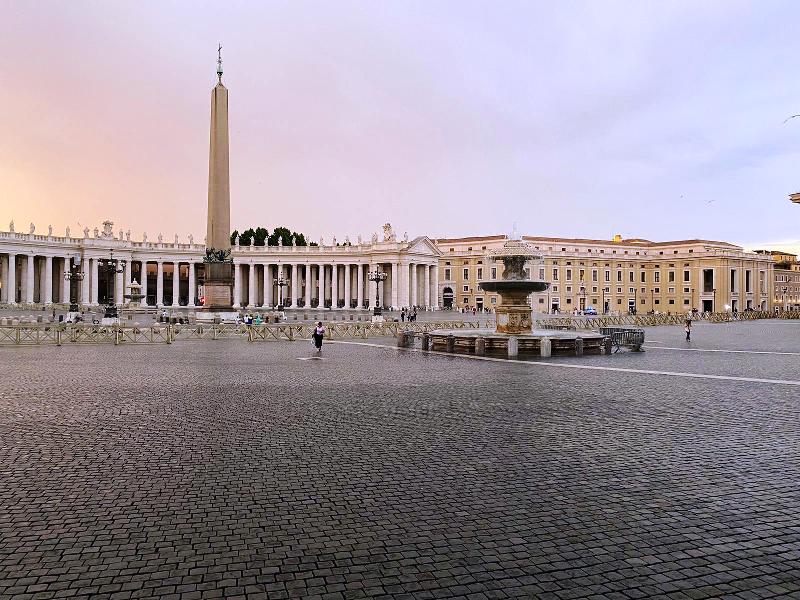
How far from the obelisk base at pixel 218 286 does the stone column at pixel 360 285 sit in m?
56.6

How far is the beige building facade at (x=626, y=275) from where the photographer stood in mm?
101062

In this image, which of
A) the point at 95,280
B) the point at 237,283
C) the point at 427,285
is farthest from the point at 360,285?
the point at 95,280

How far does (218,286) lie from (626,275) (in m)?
82.6

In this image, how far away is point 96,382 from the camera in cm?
1396

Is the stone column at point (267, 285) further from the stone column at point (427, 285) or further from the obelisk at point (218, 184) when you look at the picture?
the obelisk at point (218, 184)

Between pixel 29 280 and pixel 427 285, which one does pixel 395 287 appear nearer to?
pixel 427 285

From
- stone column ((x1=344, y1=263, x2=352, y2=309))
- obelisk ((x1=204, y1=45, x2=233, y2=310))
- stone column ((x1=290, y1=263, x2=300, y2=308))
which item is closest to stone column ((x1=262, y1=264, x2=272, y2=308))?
stone column ((x1=290, y1=263, x2=300, y2=308))

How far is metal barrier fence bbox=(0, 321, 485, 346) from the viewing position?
27.8m

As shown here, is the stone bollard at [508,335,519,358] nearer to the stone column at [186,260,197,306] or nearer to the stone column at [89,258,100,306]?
the stone column at [89,258,100,306]

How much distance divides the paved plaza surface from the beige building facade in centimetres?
8867

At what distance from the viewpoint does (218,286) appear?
41594mm

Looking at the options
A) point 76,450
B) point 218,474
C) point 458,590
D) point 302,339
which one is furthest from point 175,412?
point 302,339

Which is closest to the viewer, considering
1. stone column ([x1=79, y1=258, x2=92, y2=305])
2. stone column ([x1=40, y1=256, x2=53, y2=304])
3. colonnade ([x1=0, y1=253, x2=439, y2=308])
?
stone column ([x1=40, y1=256, x2=53, y2=304])

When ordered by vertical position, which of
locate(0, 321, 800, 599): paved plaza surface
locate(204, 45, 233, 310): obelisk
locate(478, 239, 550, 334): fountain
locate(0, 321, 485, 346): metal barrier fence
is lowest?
locate(0, 321, 800, 599): paved plaza surface
